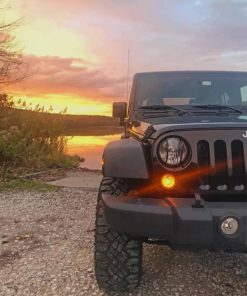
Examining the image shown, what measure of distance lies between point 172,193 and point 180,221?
0.32 metres

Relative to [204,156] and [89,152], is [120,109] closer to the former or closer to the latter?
[204,156]

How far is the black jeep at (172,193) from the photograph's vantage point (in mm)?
2912

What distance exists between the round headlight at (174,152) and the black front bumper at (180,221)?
0.25 meters

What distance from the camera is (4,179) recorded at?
352 inches

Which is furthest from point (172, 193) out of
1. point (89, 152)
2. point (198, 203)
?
point (89, 152)

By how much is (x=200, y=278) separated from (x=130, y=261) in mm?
819

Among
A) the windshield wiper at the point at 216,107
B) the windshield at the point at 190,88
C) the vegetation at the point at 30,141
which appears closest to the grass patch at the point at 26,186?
the vegetation at the point at 30,141

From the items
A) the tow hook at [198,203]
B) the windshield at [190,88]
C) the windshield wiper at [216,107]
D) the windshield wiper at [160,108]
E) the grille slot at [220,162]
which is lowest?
the tow hook at [198,203]

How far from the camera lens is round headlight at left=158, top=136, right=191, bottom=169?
3127 mm

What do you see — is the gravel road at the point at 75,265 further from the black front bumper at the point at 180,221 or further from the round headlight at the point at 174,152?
the round headlight at the point at 174,152

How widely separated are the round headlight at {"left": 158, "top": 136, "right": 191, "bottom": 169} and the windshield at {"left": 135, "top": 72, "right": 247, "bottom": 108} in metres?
1.42

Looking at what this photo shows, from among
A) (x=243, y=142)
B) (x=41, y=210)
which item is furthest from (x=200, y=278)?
(x=41, y=210)

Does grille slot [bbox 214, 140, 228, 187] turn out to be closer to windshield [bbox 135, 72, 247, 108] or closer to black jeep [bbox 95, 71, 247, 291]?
black jeep [bbox 95, 71, 247, 291]

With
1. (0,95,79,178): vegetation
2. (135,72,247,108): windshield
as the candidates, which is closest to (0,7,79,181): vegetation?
(0,95,79,178): vegetation
